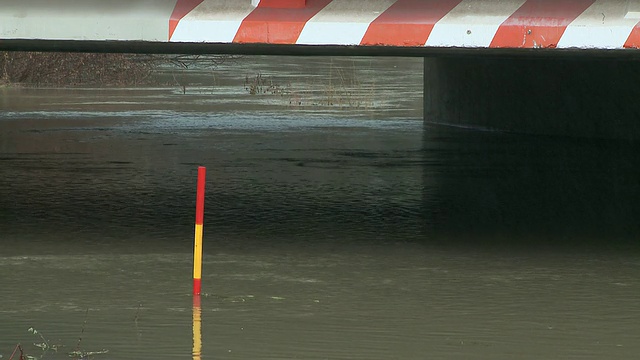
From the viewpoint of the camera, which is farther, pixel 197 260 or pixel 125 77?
pixel 125 77

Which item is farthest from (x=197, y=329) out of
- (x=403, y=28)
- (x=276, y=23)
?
(x=403, y=28)

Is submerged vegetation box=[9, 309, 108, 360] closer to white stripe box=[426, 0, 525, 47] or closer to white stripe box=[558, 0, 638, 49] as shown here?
white stripe box=[426, 0, 525, 47]

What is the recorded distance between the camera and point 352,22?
8680mm

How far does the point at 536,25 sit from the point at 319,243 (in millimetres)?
2779

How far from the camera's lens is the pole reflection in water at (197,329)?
676cm

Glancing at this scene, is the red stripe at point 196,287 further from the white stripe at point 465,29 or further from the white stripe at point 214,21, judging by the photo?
the white stripe at point 465,29

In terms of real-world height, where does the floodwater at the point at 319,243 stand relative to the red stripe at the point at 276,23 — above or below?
below

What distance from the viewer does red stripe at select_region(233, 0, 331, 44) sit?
861 centimetres

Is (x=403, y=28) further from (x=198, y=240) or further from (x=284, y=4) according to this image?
(x=198, y=240)

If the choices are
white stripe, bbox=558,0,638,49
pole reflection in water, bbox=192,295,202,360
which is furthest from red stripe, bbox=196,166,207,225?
white stripe, bbox=558,0,638,49

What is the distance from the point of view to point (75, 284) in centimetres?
862

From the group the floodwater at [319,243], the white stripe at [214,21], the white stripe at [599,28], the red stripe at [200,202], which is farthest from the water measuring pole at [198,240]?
the white stripe at [599,28]

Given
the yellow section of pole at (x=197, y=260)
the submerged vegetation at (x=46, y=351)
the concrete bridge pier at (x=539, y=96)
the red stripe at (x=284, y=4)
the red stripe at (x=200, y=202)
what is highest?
the red stripe at (x=284, y=4)

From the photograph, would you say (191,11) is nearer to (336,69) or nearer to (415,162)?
(415,162)
